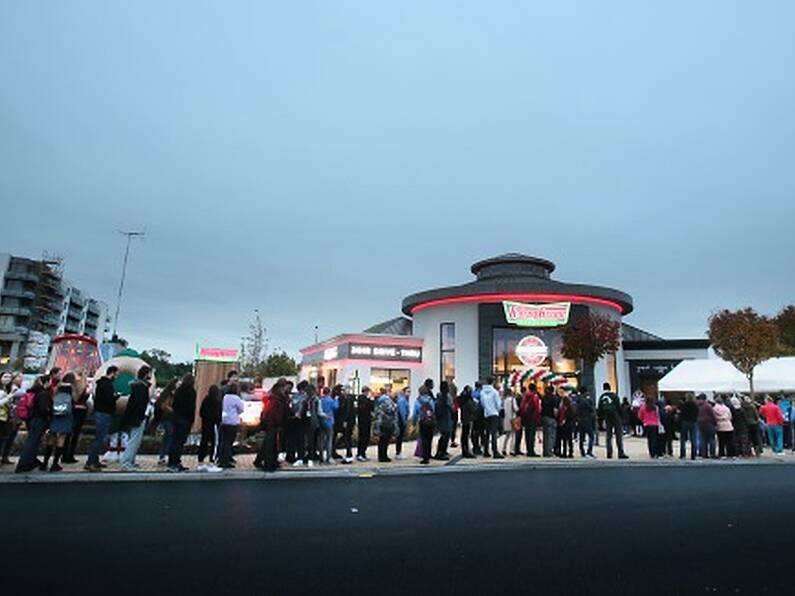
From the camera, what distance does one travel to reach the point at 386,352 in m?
32.6

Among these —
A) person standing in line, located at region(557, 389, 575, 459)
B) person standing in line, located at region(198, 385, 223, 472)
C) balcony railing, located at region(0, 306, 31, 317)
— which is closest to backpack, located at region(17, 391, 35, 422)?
person standing in line, located at region(198, 385, 223, 472)

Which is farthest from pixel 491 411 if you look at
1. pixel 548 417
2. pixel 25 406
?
pixel 25 406

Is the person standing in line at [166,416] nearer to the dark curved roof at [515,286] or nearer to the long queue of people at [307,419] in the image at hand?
the long queue of people at [307,419]

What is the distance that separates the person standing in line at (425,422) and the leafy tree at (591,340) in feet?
45.2

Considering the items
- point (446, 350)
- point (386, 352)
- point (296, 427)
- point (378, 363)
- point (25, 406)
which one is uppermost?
point (446, 350)

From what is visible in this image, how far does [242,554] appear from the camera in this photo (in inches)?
180

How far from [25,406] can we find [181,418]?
2.73 meters

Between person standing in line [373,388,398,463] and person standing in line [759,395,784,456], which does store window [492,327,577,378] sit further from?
person standing in line [373,388,398,463]

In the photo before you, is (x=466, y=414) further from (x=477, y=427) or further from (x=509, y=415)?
(x=509, y=415)

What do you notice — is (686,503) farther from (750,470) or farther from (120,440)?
(120,440)

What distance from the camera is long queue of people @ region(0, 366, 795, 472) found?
10281 millimetres

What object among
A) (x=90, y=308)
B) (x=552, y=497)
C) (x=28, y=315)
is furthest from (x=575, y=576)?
(x=90, y=308)

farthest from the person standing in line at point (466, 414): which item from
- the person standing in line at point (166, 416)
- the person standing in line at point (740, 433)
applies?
the person standing in line at point (740, 433)

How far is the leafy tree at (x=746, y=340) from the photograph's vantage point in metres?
23.1
